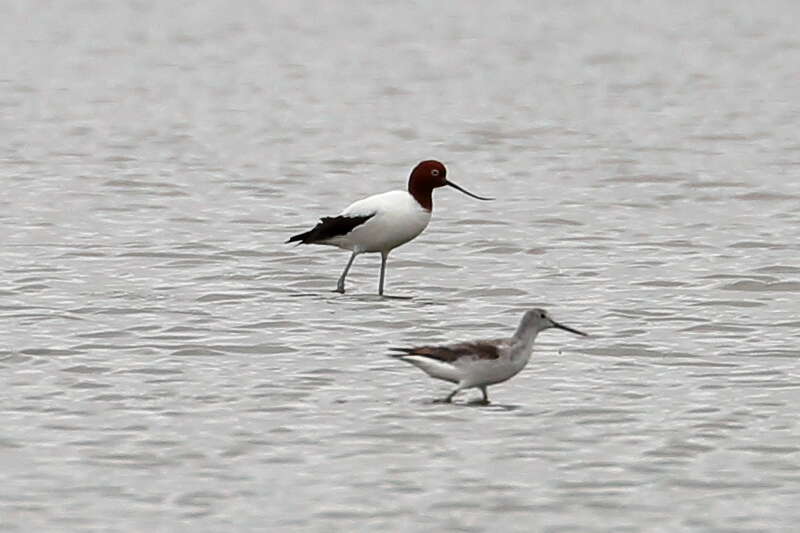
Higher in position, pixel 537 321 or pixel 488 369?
pixel 537 321

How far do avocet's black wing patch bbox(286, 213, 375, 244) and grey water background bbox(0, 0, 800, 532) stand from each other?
50cm

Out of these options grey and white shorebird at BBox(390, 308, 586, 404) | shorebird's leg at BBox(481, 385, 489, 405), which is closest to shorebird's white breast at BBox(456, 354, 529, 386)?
grey and white shorebird at BBox(390, 308, 586, 404)

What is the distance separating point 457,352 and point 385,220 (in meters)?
4.54

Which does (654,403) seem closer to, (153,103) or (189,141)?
(189,141)

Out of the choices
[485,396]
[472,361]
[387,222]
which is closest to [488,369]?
[472,361]

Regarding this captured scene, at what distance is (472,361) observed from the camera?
40.3 feet

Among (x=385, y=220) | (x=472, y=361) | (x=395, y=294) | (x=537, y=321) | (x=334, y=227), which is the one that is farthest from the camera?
(x=395, y=294)

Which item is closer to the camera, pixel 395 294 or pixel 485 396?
pixel 485 396

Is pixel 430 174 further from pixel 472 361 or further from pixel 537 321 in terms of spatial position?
pixel 472 361

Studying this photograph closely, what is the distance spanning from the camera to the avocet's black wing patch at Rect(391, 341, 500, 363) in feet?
40.3

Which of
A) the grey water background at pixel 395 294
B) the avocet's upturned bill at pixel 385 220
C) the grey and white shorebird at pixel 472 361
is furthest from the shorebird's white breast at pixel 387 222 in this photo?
the grey and white shorebird at pixel 472 361

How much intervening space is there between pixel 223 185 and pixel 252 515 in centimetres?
1415

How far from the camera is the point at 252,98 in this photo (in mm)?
33969

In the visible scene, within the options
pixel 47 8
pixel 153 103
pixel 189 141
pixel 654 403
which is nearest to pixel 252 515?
pixel 654 403
